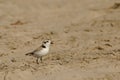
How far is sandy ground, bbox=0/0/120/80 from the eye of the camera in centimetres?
1288

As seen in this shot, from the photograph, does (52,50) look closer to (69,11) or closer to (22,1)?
(69,11)

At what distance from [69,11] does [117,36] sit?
792cm

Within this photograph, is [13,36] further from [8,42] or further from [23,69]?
[23,69]

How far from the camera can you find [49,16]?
2311cm

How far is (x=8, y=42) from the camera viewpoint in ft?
56.0

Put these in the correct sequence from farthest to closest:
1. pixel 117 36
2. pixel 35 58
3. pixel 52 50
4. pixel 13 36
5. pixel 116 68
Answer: pixel 13 36 < pixel 117 36 < pixel 52 50 < pixel 35 58 < pixel 116 68

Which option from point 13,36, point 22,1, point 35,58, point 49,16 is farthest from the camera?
point 22,1

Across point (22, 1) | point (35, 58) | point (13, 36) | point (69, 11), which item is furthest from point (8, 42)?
point (22, 1)

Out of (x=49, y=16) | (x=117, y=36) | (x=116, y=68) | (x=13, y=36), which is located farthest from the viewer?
(x=49, y=16)

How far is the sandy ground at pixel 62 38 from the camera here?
12.9 metres

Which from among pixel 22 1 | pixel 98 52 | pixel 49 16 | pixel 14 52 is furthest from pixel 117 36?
pixel 22 1

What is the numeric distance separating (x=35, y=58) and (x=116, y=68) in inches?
99.8

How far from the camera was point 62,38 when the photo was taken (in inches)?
691

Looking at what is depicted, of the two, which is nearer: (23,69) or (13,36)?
(23,69)
